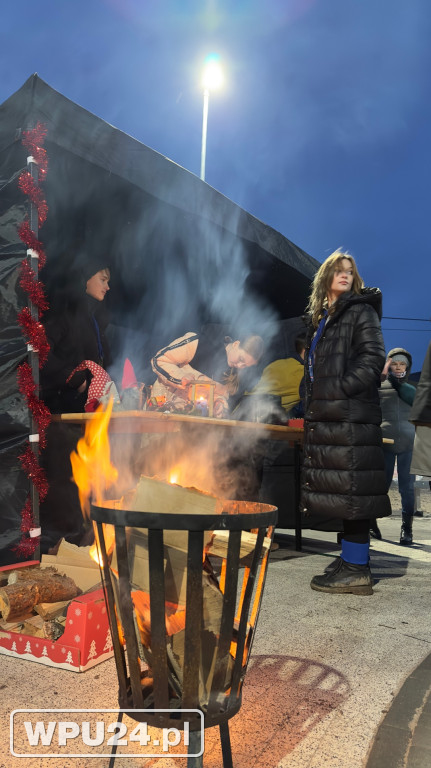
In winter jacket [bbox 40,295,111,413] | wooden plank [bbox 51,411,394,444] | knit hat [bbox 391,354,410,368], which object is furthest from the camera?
knit hat [bbox 391,354,410,368]

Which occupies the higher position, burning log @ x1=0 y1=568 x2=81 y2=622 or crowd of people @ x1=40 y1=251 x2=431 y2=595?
crowd of people @ x1=40 y1=251 x2=431 y2=595

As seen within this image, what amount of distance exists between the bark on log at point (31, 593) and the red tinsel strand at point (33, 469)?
2.89ft

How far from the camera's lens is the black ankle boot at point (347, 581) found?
3.66 meters

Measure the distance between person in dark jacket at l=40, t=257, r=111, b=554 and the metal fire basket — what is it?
2.86m

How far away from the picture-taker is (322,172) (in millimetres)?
124938

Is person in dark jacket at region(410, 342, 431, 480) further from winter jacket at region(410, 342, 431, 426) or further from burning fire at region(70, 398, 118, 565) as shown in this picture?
burning fire at region(70, 398, 118, 565)

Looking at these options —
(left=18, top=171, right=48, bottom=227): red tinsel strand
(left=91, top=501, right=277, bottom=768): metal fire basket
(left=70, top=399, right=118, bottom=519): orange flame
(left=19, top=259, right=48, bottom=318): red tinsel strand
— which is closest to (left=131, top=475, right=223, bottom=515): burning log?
(left=91, top=501, right=277, bottom=768): metal fire basket

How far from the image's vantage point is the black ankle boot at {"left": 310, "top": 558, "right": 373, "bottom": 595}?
144 inches

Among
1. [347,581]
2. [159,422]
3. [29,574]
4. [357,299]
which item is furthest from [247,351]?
[29,574]

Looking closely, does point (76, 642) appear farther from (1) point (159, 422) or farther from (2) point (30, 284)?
(2) point (30, 284)

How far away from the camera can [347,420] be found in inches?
139

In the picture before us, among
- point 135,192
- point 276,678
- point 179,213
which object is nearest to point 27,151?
point 135,192

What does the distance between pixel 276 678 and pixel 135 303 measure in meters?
4.95

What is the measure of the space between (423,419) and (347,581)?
1855 mm
